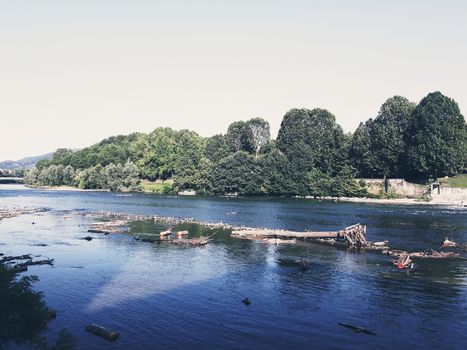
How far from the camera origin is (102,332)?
122ft

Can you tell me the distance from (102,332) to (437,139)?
551 ft

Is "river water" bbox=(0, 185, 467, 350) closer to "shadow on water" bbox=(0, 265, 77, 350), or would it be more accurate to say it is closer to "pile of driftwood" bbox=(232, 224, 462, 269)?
"pile of driftwood" bbox=(232, 224, 462, 269)

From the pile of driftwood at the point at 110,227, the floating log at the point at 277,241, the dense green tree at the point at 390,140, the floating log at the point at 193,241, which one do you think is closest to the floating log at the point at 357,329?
the floating log at the point at 277,241

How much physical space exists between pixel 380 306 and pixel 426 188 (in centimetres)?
15183

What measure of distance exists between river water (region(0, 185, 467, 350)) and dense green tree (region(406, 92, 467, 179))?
95.9 metres

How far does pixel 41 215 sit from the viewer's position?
420 ft

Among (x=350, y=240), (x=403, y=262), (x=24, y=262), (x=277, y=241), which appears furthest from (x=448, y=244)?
(x=24, y=262)

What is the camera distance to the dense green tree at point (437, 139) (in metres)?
176

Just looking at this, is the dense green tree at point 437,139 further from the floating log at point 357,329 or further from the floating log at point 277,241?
the floating log at point 357,329

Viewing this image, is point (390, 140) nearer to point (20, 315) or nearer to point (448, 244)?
point (448, 244)


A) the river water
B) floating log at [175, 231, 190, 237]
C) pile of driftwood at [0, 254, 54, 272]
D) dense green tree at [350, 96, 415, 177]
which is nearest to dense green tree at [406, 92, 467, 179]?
dense green tree at [350, 96, 415, 177]

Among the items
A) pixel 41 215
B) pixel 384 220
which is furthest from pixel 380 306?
pixel 41 215

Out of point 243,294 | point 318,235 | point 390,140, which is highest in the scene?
point 390,140

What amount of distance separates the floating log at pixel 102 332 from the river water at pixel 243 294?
0.51 m
